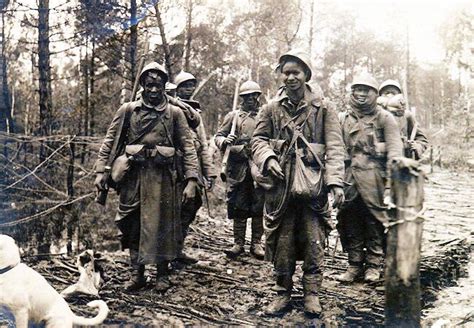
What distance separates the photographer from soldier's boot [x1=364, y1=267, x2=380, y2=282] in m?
5.59

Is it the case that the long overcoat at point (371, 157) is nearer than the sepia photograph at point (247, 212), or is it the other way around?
the sepia photograph at point (247, 212)

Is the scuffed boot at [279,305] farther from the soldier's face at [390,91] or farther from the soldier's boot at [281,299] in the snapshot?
the soldier's face at [390,91]

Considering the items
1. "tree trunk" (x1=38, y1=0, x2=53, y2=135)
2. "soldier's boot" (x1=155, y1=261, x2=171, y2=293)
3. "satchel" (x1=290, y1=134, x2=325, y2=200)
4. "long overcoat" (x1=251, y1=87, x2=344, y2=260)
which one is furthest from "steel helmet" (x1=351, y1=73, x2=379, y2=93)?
"tree trunk" (x1=38, y1=0, x2=53, y2=135)

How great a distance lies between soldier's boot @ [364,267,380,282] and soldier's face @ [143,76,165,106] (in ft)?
10.1

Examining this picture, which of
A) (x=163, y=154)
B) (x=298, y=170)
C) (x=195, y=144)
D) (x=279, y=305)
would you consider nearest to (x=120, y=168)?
(x=163, y=154)

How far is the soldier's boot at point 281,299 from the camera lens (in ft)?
15.3

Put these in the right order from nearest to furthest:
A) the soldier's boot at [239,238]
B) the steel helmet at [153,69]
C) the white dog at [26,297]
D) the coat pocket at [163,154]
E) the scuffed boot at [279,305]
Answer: the white dog at [26,297] < the scuffed boot at [279,305] < the steel helmet at [153,69] < the coat pocket at [163,154] < the soldier's boot at [239,238]

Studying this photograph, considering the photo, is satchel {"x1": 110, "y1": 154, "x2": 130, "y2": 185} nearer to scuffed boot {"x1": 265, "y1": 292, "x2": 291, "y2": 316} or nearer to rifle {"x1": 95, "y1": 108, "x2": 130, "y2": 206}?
rifle {"x1": 95, "y1": 108, "x2": 130, "y2": 206}

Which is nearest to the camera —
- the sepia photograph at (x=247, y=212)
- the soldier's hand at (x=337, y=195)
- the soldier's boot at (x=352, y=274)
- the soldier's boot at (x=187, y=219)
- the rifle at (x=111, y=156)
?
the sepia photograph at (x=247, y=212)

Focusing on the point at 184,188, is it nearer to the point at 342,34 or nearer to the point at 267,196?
the point at 267,196

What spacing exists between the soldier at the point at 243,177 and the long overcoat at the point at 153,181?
5.44 feet

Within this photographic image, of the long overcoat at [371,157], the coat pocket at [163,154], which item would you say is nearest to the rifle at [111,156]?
the coat pocket at [163,154]

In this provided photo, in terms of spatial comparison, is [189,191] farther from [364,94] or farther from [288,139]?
[364,94]

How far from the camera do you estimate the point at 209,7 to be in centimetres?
1150
